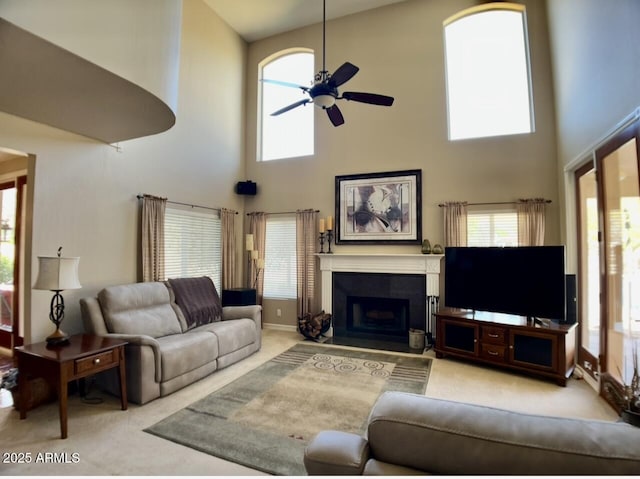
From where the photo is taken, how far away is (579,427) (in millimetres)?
936

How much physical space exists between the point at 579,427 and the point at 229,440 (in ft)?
7.75

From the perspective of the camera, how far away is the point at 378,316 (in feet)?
18.5

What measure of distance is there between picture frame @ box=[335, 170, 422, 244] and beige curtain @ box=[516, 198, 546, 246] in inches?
55.5

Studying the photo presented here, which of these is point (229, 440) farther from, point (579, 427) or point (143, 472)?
point (579, 427)

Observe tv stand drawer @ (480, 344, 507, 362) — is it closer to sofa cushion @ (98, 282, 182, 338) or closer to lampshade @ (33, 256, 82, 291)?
sofa cushion @ (98, 282, 182, 338)

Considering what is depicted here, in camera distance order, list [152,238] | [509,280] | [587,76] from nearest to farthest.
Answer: [587,76], [509,280], [152,238]

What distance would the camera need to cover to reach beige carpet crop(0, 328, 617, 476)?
220 centimetres

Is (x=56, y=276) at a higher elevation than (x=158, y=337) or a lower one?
higher

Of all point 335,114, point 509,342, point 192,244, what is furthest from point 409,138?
point 192,244

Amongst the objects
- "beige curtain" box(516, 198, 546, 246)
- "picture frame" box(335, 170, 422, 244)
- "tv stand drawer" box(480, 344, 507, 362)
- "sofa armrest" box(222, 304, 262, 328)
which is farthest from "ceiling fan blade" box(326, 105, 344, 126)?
"tv stand drawer" box(480, 344, 507, 362)

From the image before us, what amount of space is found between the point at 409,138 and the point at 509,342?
340 cm

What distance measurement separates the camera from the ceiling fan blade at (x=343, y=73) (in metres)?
2.99

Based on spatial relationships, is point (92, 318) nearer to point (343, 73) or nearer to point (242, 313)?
point (242, 313)

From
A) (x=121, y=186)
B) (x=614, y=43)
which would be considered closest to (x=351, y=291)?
(x=121, y=186)
